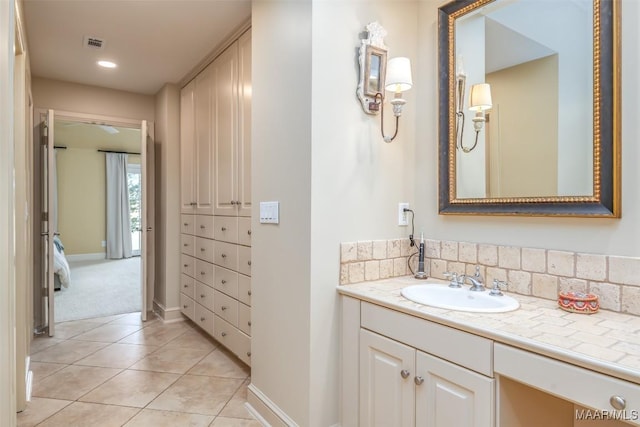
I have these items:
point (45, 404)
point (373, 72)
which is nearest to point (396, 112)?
point (373, 72)

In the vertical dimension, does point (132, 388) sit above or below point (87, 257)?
below

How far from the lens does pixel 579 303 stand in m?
1.31

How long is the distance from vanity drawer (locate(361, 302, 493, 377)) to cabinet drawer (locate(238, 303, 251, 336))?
3.65ft

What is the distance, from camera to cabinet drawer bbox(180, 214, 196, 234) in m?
3.49

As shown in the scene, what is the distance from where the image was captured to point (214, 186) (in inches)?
120

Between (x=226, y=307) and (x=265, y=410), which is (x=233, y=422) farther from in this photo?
(x=226, y=307)

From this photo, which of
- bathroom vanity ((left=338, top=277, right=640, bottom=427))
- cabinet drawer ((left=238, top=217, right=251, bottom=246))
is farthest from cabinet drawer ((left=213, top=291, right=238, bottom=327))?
bathroom vanity ((left=338, top=277, right=640, bottom=427))

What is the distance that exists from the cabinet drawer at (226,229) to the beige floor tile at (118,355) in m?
1.08

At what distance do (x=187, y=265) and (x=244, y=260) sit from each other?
135cm

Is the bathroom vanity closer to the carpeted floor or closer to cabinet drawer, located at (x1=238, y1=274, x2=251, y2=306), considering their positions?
cabinet drawer, located at (x1=238, y1=274, x2=251, y2=306)

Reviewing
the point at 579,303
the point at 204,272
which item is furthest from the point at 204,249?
the point at 579,303

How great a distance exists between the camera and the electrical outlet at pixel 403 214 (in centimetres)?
201

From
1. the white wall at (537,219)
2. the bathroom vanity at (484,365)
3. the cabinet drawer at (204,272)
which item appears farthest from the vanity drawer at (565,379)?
the cabinet drawer at (204,272)

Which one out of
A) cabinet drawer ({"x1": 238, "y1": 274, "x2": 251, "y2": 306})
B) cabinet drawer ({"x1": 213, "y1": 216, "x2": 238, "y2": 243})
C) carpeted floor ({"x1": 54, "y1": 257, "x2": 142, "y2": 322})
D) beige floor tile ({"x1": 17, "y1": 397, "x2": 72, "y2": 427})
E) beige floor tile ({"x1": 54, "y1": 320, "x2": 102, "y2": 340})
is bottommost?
beige floor tile ({"x1": 17, "y1": 397, "x2": 72, "y2": 427})
